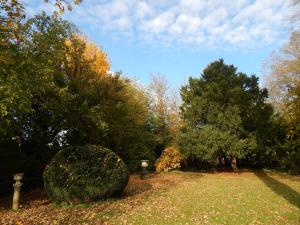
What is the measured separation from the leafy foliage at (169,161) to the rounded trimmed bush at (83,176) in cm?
1377

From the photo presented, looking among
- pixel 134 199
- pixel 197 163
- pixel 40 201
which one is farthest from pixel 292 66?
pixel 40 201

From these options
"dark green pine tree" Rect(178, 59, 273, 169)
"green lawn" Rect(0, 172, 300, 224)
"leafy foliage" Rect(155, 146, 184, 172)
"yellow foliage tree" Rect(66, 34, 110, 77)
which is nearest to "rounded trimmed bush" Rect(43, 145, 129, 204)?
"green lawn" Rect(0, 172, 300, 224)

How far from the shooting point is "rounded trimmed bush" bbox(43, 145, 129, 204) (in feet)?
36.4

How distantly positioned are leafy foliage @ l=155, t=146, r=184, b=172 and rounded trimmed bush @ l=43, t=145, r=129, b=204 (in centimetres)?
1377

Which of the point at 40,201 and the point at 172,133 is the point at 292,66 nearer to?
the point at 172,133

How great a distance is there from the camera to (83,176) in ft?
37.1

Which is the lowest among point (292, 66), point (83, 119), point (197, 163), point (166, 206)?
point (166, 206)

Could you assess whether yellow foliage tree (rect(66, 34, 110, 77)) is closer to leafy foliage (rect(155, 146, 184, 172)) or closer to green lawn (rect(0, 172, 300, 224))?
green lawn (rect(0, 172, 300, 224))

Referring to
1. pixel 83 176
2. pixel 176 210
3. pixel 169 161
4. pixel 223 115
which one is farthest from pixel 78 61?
pixel 223 115

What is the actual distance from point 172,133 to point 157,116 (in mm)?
2479

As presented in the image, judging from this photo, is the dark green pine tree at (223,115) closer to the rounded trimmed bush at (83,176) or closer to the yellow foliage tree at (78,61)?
the yellow foliage tree at (78,61)

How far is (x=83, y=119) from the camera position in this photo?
635 inches

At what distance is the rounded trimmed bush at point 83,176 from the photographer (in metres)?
11.1

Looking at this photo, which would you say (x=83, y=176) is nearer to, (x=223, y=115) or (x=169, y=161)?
(x=169, y=161)
